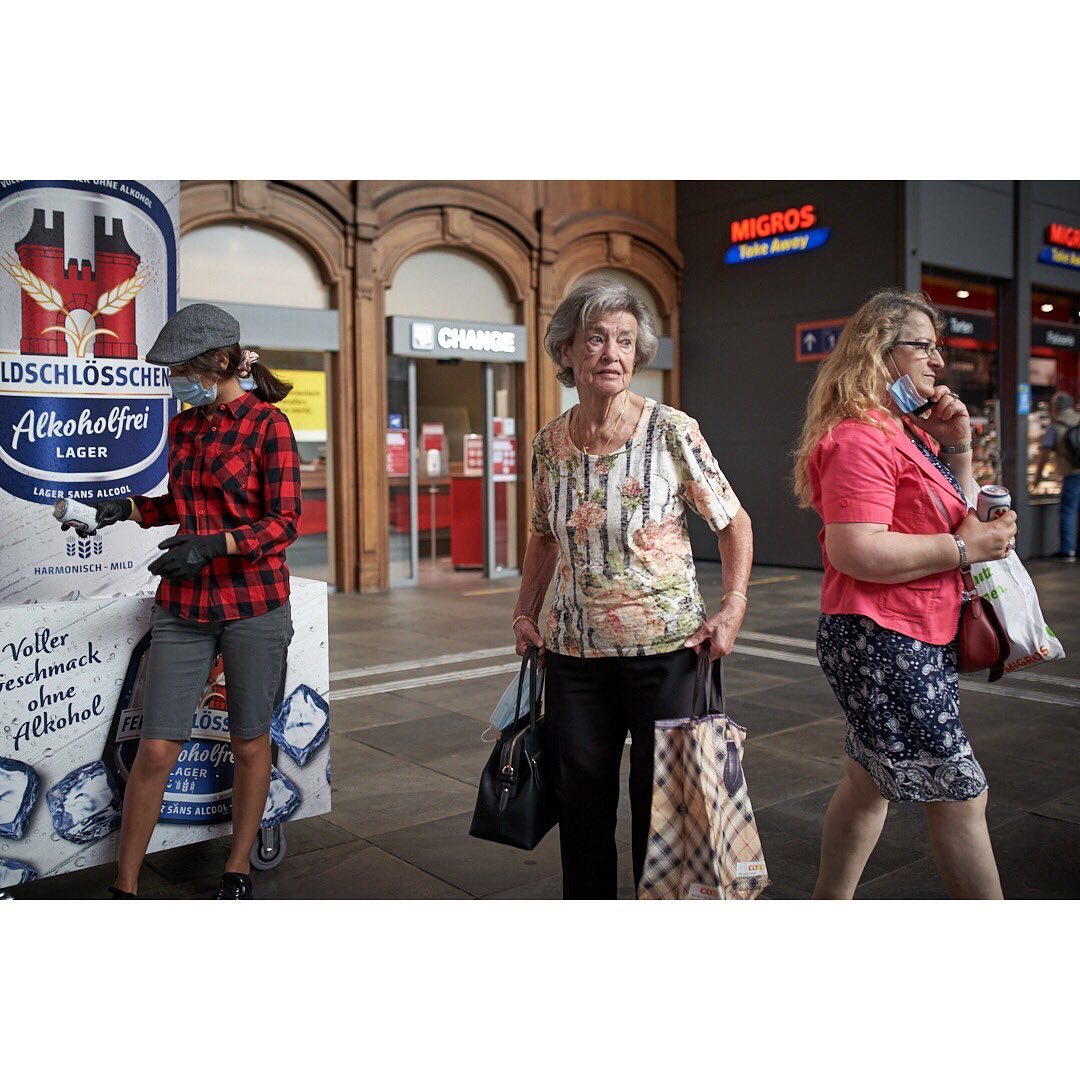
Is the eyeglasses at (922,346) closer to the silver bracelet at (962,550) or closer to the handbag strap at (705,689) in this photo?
the silver bracelet at (962,550)

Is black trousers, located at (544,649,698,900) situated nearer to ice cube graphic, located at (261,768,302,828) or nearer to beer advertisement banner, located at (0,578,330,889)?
beer advertisement banner, located at (0,578,330,889)

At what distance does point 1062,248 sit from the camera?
14.9 meters

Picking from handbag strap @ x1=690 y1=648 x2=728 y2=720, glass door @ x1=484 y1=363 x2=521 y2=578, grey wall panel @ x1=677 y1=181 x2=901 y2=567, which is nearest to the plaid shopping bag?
Result: handbag strap @ x1=690 y1=648 x2=728 y2=720

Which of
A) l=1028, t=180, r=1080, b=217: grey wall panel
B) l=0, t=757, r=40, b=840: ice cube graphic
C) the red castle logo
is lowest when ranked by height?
l=0, t=757, r=40, b=840: ice cube graphic

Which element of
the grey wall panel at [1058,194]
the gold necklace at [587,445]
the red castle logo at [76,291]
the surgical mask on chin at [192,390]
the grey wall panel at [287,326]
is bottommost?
the gold necklace at [587,445]

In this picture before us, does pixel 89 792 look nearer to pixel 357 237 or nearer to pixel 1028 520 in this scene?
pixel 357 237

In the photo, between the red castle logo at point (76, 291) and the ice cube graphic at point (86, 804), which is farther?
the red castle logo at point (76, 291)

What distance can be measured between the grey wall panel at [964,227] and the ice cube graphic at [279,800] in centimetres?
1100

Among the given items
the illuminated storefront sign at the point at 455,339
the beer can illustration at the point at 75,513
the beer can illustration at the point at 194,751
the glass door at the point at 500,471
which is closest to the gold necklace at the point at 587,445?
the beer can illustration at the point at 194,751

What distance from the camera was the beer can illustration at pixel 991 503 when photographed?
2.73 metres

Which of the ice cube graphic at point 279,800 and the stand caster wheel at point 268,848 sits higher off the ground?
the ice cube graphic at point 279,800

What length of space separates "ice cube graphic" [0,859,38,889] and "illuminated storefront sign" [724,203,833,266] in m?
12.1

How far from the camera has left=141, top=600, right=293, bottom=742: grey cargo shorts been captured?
3443mm

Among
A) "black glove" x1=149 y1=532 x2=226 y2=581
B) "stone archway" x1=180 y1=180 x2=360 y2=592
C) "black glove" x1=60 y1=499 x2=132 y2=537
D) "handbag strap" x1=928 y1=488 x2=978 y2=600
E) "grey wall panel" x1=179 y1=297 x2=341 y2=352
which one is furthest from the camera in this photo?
"grey wall panel" x1=179 y1=297 x2=341 y2=352
